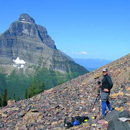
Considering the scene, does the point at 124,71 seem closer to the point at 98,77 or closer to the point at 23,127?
the point at 98,77

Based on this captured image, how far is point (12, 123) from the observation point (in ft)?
68.4

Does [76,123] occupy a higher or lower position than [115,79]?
lower

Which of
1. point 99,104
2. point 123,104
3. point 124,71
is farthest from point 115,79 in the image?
point 123,104

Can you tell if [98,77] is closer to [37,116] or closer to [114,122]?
[37,116]

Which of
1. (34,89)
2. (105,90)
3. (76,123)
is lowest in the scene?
(34,89)

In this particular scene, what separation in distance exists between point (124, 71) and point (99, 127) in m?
16.5

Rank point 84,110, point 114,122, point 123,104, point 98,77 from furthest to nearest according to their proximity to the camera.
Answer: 1. point 98,77
2. point 84,110
3. point 123,104
4. point 114,122

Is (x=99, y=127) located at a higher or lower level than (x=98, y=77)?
lower

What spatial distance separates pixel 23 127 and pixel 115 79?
44.6 feet

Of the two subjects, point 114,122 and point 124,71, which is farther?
point 124,71

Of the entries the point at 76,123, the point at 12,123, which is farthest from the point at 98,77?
the point at 76,123

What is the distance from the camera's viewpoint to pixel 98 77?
31.3m

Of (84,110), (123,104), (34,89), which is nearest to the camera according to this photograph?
(123,104)

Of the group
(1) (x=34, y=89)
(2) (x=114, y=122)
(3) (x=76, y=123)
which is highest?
(2) (x=114, y=122)
